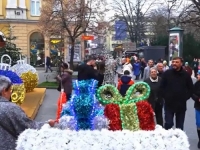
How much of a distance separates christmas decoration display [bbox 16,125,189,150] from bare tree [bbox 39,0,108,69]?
2523 centimetres

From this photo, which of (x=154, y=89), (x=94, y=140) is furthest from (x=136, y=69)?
(x=94, y=140)

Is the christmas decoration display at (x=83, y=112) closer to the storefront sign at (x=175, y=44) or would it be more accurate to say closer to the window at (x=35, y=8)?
the storefront sign at (x=175, y=44)

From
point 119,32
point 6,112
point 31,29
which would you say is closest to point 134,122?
point 6,112

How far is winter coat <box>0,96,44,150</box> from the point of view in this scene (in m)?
3.82

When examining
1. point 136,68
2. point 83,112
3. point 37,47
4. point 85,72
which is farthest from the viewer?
point 37,47

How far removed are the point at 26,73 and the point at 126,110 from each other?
11.2m

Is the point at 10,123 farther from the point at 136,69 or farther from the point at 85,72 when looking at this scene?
the point at 136,69

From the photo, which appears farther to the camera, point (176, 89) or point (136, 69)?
point (136, 69)

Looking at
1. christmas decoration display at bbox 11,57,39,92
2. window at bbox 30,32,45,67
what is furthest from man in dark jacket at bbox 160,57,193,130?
window at bbox 30,32,45,67

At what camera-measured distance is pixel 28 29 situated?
1662 inches

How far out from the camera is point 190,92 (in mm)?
7656

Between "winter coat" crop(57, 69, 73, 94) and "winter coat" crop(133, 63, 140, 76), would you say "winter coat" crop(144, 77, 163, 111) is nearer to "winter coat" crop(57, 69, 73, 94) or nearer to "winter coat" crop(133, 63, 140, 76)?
"winter coat" crop(57, 69, 73, 94)

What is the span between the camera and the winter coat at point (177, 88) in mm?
7551

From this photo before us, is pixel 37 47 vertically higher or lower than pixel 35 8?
lower
